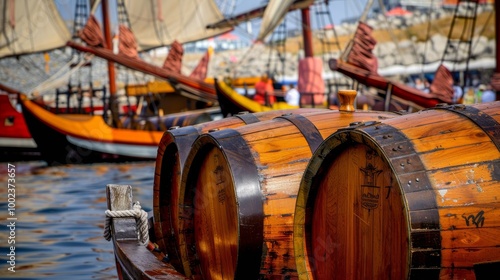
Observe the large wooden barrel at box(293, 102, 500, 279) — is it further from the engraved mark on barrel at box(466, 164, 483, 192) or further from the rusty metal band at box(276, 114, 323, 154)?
the rusty metal band at box(276, 114, 323, 154)

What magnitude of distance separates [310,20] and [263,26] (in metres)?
1.97

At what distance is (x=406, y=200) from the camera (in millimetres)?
2898

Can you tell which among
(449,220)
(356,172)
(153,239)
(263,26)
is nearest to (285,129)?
(356,172)

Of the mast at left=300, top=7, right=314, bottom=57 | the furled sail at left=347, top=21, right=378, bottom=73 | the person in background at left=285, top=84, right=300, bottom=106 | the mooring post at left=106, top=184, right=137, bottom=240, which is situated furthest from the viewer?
the mast at left=300, top=7, right=314, bottom=57

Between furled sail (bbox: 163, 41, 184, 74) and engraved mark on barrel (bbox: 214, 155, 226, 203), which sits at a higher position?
furled sail (bbox: 163, 41, 184, 74)

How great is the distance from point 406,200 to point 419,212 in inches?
2.4

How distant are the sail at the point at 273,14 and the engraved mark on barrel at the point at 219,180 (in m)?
19.3

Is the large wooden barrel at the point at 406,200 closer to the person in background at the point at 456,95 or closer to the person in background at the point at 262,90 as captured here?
the person in background at the point at 456,95

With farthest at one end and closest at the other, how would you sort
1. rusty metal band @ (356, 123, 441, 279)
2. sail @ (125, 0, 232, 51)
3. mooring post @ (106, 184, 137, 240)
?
sail @ (125, 0, 232, 51), mooring post @ (106, 184, 137, 240), rusty metal band @ (356, 123, 441, 279)

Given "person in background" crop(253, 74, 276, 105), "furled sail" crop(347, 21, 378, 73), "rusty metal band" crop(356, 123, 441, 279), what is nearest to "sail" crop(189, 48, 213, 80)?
"person in background" crop(253, 74, 276, 105)

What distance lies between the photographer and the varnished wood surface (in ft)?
12.9

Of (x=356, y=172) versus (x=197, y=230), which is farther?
(x=197, y=230)

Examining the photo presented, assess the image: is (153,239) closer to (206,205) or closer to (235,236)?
(206,205)

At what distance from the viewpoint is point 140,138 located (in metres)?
21.1
